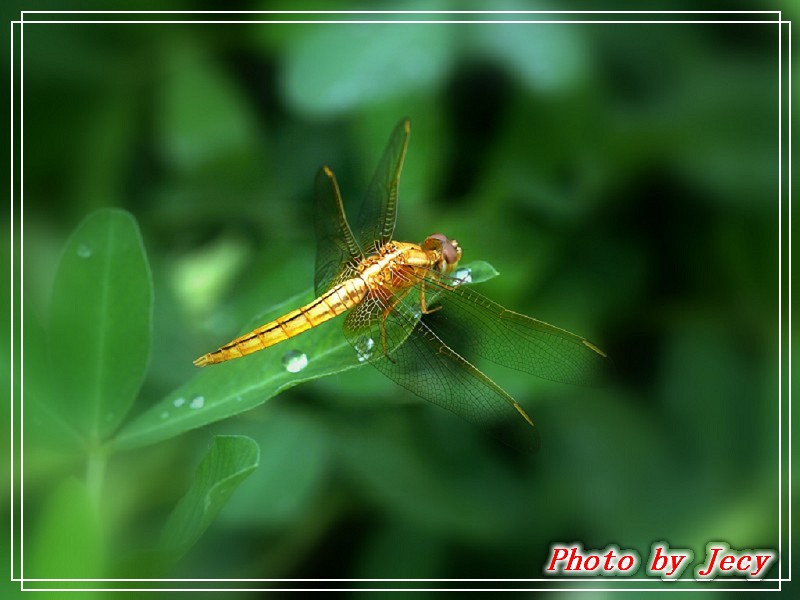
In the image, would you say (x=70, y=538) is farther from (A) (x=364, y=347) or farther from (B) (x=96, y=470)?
(A) (x=364, y=347)

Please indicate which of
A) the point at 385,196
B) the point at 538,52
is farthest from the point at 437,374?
the point at 538,52

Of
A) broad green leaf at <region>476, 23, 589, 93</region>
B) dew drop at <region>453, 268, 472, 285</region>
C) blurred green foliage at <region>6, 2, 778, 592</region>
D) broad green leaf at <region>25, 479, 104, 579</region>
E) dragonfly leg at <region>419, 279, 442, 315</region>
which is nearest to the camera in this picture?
broad green leaf at <region>25, 479, 104, 579</region>

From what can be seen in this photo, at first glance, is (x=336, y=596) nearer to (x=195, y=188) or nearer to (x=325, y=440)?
(x=325, y=440)

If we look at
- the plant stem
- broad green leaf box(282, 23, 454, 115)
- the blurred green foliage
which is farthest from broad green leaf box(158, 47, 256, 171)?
the plant stem

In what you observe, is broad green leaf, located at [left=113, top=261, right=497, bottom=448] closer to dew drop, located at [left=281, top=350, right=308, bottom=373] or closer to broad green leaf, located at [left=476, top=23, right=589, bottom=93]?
dew drop, located at [left=281, top=350, right=308, bottom=373]

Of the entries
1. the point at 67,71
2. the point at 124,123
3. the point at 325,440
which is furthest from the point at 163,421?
the point at 67,71

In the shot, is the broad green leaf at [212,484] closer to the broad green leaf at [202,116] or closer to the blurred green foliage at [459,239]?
the blurred green foliage at [459,239]
